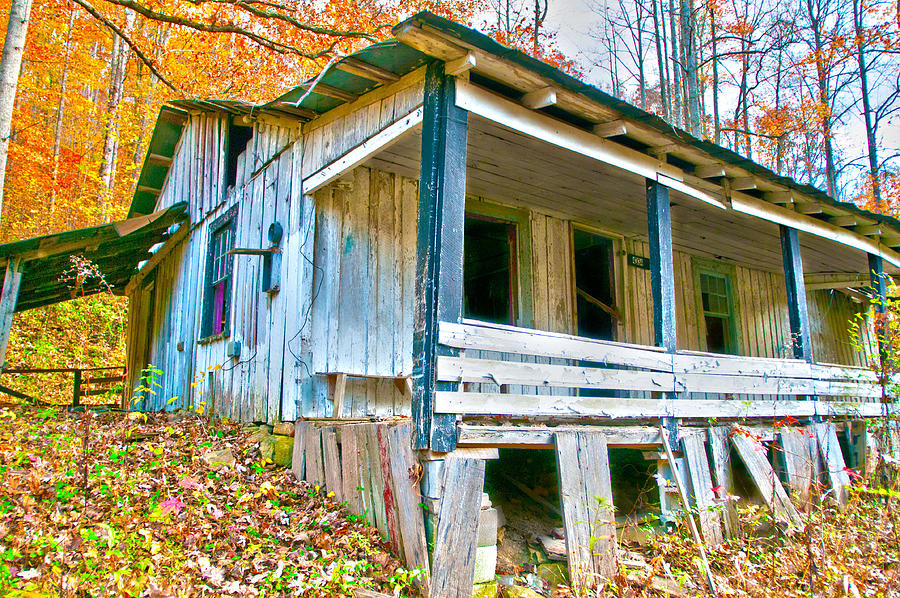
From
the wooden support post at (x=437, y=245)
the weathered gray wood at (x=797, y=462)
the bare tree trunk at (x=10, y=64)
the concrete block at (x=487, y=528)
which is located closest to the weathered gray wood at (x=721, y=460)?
the weathered gray wood at (x=797, y=462)

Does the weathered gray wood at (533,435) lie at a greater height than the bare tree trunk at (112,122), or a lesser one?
lesser

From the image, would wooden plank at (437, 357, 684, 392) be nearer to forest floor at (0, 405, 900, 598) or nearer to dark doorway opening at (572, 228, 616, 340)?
forest floor at (0, 405, 900, 598)

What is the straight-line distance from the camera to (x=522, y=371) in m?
5.17

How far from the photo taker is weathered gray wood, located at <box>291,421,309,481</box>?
6082 mm

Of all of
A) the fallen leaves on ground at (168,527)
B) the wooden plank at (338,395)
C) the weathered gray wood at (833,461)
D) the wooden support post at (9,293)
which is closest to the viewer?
the fallen leaves on ground at (168,527)

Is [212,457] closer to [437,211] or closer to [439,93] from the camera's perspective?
[437,211]

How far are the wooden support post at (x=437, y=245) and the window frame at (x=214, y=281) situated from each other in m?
4.64

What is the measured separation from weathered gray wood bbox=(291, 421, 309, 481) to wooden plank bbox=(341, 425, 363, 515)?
0.73 m

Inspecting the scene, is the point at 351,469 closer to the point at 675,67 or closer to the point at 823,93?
the point at 675,67

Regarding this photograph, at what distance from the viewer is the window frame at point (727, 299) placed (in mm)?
11016

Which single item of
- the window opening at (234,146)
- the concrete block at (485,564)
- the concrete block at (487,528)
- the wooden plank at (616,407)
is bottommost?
the concrete block at (485,564)

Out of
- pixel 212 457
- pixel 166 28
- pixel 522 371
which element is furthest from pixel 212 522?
pixel 166 28

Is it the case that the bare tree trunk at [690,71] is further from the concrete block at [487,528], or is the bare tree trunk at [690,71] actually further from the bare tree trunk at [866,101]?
the concrete block at [487,528]

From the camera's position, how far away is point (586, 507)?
5082mm
